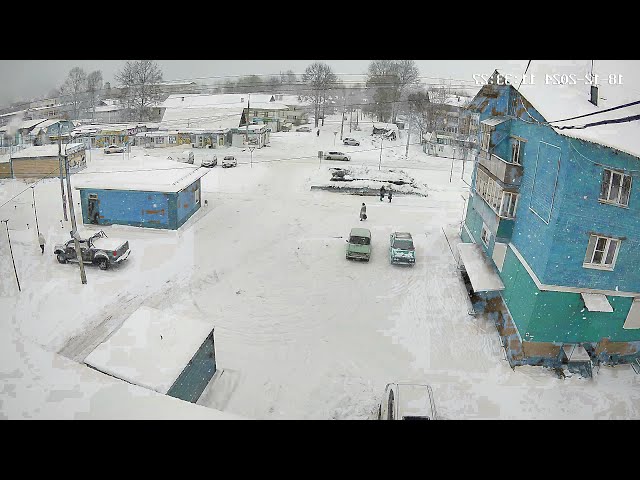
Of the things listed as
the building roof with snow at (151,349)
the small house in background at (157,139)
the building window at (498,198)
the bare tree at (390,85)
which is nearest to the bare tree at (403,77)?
the bare tree at (390,85)

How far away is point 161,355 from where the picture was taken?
1000 centimetres

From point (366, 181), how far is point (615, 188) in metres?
21.9

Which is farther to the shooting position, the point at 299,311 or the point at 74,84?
the point at 299,311

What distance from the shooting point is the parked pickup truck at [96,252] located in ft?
55.0

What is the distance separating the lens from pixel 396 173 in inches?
1415

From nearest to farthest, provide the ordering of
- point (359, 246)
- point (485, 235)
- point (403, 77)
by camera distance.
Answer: point (485, 235) → point (359, 246) → point (403, 77)

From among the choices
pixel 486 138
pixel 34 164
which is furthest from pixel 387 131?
pixel 486 138

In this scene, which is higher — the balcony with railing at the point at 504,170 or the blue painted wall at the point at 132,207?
the balcony with railing at the point at 504,170

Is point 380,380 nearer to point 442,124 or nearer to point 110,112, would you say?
point 442,124

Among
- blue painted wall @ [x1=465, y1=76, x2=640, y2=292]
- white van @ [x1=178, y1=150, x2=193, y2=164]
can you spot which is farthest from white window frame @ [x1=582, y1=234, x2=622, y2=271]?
white van @ [x1=178, y1=150, x2=193, y2=164]

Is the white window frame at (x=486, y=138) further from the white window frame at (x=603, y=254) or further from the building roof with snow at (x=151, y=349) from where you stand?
the building roof with snow at (x=151, y=349)

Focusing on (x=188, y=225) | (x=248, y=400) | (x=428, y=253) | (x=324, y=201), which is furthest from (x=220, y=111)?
(x=248, y=400)

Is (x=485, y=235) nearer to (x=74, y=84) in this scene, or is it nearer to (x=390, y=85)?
(x=74, y=84)

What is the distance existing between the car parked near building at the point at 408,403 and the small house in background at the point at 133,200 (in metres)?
14.9
